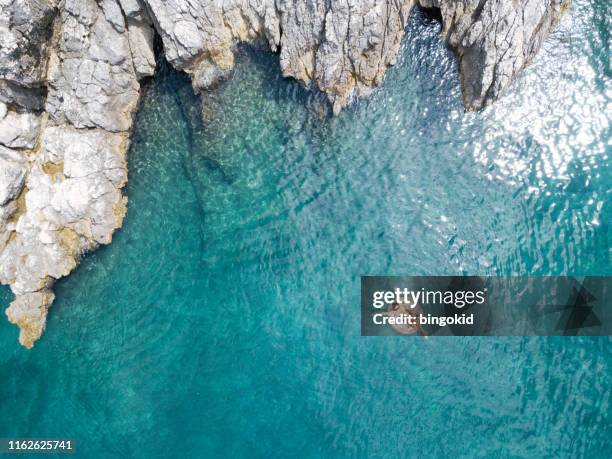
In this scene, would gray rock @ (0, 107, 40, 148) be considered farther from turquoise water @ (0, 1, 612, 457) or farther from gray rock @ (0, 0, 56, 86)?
turquoise water @ (0, 1, 612, 457)

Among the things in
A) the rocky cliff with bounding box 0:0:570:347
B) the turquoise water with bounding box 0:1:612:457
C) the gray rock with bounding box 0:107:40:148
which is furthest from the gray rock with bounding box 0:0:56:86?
the turquoise water with bounding box 0:1:612:457

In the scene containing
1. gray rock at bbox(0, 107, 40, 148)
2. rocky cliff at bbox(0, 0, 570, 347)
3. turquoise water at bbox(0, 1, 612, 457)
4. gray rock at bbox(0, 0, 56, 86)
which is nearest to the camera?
turquoise water at bbox(0, 1, 612, 457)

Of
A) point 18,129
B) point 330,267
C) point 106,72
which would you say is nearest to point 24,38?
point 106,72

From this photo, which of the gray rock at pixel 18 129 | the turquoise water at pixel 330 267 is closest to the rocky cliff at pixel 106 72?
the gray rock at pixel 18 129

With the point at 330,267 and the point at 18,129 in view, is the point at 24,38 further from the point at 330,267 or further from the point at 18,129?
the point at 330,267

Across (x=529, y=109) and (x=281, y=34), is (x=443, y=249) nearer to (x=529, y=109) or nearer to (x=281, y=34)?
(x=529, y=109)

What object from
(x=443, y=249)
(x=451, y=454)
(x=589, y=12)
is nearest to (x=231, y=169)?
(x=443, y=249)
